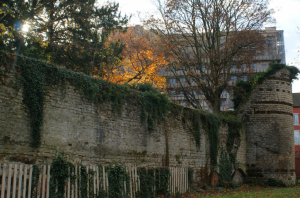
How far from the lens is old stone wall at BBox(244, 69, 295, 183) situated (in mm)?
Result: 18234

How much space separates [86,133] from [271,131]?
13704 millimetres

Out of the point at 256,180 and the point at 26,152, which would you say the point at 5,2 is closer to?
the point at 26,152

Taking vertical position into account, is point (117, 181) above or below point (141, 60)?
below

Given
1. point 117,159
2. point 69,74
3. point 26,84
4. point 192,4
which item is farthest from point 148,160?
point 192,4

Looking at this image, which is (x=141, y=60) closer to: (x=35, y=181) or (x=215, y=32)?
(x=215, y=32)

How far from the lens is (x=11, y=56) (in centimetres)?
687

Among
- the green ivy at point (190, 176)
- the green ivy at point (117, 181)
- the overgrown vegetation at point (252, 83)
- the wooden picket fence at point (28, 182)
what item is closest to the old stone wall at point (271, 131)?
the overgrown vegetation at point (252, 83)

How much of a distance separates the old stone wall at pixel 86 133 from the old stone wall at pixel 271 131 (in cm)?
723

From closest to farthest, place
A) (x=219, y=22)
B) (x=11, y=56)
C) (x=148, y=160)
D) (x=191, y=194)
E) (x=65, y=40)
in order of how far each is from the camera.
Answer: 1. (x=11, y=56)
2. (x=148, y=160)
3. (x=191, y=194)
4. (x=65, y=40)
5. (x=219, y=22)

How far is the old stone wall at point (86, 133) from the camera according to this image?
677cm

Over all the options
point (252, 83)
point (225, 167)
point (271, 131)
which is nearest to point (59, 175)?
point (225, 167)

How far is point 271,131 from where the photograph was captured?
18469mm

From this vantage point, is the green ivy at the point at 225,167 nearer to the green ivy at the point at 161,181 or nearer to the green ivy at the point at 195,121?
the green ivy at the point at 195,121

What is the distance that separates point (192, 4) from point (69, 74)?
13.1 metres
